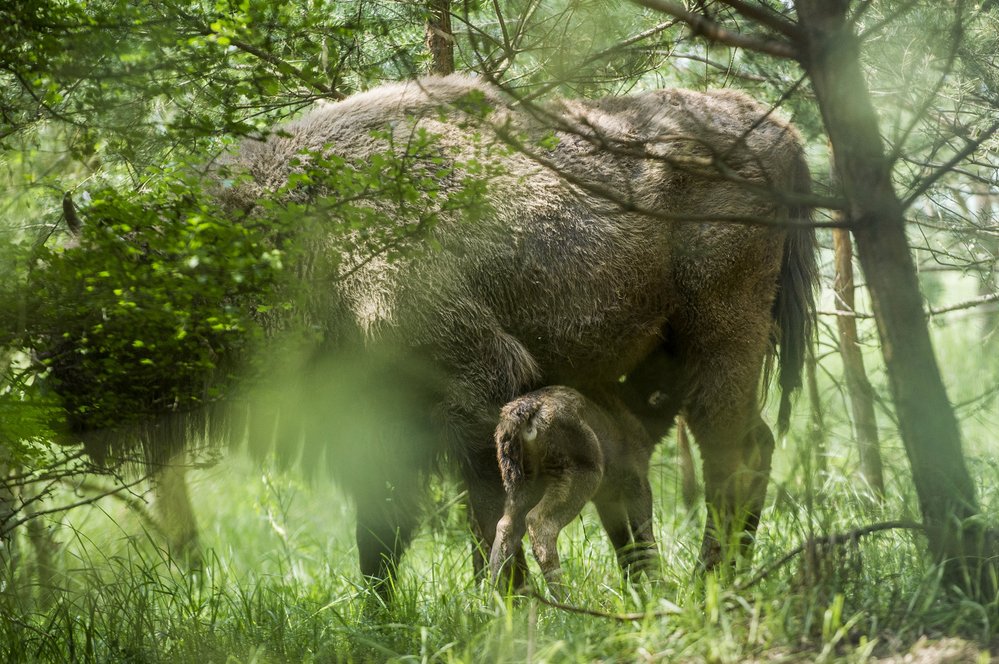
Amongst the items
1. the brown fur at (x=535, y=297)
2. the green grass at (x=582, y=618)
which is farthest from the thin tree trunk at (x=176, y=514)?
the brown fur at (x=535, y=297)

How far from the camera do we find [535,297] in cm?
479

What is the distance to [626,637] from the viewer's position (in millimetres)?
2900

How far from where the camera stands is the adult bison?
4.59 metres

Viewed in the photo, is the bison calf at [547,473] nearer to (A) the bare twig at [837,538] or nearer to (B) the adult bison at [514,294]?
(B) the adult bison at [514,294]

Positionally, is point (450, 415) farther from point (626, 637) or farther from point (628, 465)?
point (626, 637)

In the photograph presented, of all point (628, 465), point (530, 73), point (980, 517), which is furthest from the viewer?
point (628, 465)

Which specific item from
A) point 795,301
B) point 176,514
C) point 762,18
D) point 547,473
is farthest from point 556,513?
point 176,514

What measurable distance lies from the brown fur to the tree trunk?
1.53m

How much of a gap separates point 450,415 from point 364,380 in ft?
1.54

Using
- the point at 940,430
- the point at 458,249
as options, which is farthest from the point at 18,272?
the point at 940,430

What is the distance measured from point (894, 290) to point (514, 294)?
7.00 ft

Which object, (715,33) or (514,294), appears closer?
(715,33)

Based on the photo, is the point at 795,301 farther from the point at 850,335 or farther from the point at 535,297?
the point at 535,297

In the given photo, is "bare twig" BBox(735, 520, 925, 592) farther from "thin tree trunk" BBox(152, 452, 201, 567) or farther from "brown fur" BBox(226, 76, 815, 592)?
"thin tree trunk" BBox(152, 452, 201, 567)
